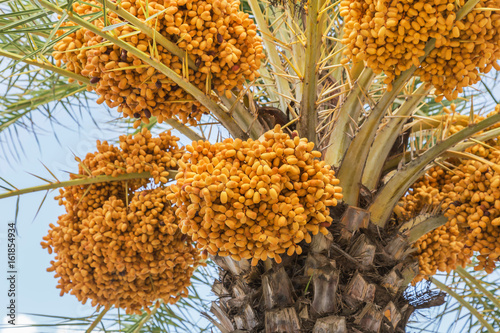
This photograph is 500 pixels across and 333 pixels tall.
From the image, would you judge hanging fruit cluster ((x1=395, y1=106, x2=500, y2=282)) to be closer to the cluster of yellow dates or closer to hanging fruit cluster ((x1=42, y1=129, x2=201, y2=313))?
the cluster of yellow dates

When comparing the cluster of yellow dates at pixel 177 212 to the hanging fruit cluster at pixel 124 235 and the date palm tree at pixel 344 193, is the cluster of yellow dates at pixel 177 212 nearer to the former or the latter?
the hanging fruit cluster at pixel 124 235

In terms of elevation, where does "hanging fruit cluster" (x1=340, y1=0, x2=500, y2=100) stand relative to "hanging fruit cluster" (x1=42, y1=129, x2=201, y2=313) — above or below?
above

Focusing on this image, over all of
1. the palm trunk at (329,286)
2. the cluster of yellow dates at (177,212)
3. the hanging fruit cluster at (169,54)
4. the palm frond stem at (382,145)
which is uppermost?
the hanging fruit cluster at (169,54)

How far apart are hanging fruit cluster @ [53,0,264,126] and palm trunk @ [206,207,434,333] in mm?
714

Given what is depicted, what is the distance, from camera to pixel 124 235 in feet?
7.39

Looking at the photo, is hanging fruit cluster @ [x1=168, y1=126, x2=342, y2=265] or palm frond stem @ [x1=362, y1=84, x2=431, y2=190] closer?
hanging fruit cluster @ [x1=168, y1=126, x2=342, y2=265]

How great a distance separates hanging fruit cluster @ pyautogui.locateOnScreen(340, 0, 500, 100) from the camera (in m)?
1.84

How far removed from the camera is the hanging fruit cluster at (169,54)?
1.90m

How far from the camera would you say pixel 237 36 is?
2.00 meters

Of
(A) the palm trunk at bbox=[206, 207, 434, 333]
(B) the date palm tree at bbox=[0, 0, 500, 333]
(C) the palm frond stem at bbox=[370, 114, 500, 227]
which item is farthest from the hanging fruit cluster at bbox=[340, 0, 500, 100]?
(A) the palm trunk at bbox=[206, 207, 434, 333]

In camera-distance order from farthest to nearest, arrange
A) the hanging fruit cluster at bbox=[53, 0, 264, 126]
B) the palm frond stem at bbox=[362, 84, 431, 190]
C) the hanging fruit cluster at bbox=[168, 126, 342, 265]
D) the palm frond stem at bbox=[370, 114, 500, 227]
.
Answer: the palm frond stem at bbox=[362, 84, 431, 190], the palm frond stem at bbox=[370, 114, 500, 227], the hanging fruit cluster at bbox=[53, 0, 264, 126], the hanging fruit cluster at bbox=[168, 126, 342, 265]

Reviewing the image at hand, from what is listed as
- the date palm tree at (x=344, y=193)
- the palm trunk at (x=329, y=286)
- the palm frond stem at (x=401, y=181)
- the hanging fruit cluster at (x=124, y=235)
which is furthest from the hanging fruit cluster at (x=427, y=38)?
the hanging fruit cluster at (x=124, y=235)

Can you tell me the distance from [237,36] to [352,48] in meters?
0.42

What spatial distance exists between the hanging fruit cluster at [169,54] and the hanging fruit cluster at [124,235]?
1.03 ft
